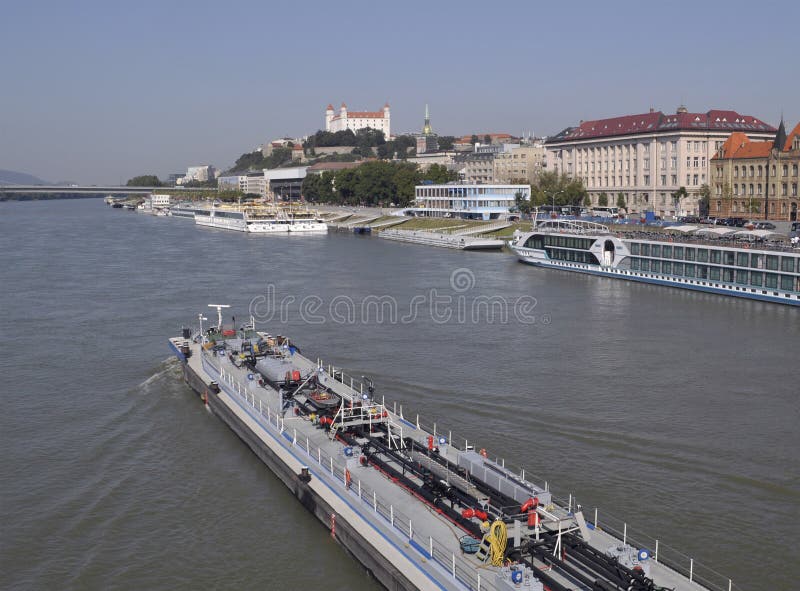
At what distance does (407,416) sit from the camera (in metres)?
21.8

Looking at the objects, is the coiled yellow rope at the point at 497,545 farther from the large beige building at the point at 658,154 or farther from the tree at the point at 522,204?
the tree at the point at 522,204

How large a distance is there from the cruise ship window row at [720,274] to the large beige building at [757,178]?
920 inches

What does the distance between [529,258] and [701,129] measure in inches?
1256

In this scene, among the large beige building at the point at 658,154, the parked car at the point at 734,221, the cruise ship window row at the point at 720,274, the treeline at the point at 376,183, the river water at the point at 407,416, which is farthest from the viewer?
the treeline at the point at 376,183

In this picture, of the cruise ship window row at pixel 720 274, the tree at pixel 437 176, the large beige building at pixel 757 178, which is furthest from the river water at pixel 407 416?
the tree at pixel 437 176

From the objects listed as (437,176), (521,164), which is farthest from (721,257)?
(437,176)

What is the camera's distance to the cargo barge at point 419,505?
1170cm

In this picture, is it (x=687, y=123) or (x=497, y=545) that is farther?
(x=687, y=123)

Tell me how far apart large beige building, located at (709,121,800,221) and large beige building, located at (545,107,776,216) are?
453 centimetres

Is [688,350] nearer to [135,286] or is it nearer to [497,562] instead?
[497,562]

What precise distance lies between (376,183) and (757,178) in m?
65.1

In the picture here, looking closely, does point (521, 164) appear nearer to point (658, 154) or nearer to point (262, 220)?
point (658, 154)

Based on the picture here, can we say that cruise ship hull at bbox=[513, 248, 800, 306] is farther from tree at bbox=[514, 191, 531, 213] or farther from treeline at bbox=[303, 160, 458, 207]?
treeline at bbox=[303, 160, 458, 207]

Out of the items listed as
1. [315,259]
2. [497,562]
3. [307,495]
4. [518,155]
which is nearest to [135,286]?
[315,259]
